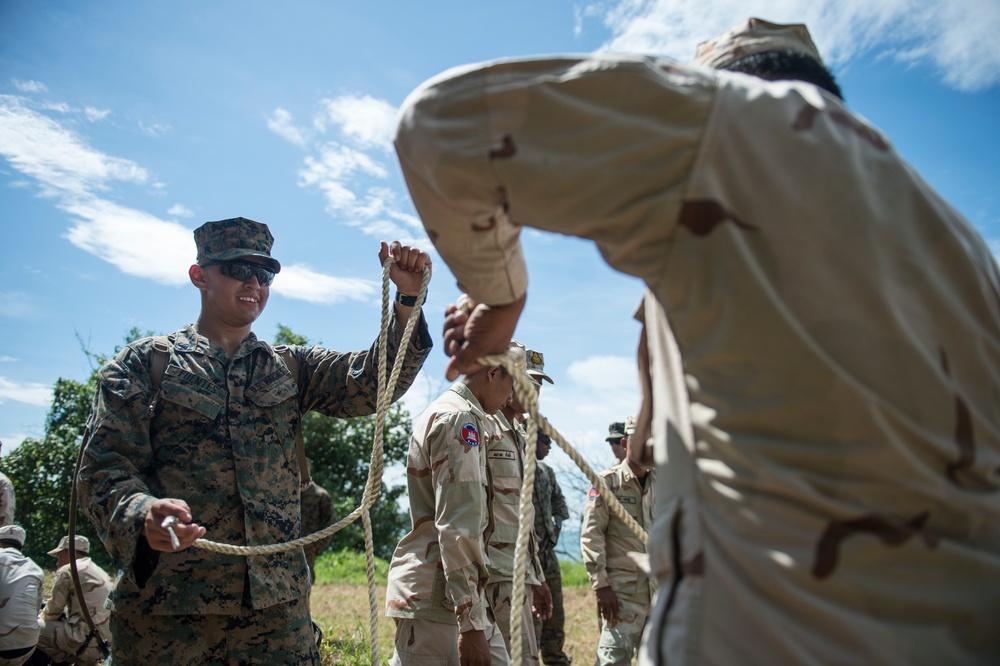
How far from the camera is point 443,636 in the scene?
3.81 metres

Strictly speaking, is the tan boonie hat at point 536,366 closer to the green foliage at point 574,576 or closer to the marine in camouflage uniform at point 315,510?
the marine in camouflage uniform at point 315,510

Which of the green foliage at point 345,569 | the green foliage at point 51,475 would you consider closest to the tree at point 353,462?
the green foliage at point 345,569

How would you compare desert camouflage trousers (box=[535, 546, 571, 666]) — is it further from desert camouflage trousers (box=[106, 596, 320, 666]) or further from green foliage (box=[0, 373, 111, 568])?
green foliage (box=[0, 373, 111, 568])

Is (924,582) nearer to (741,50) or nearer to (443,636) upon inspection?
(741,50)

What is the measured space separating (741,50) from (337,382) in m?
2.63

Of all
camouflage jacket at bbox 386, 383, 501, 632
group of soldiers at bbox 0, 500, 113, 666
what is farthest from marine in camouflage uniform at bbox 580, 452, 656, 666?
group of soldiers at bbox 0, 500, 113, 666

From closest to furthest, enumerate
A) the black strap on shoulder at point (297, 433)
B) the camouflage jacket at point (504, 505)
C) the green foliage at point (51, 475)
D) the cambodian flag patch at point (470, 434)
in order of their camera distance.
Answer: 1. the black strap on shoulder at point (297, 433)
2. the cambodian flag patch at point (470, 434)
3. the camouflage jacket at point (504, 505)
4. the green foliage at point (51, 475)

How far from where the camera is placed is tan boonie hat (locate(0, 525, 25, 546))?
6.98 meters

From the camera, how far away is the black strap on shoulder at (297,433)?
3562 millimetres

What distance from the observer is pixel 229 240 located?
12.1ft

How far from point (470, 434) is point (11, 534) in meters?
5.73

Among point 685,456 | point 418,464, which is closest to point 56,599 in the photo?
point 418,464

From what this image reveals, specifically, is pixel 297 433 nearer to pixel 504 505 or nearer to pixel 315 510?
pixel 504 505

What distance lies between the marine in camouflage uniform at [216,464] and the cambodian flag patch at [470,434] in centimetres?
54
